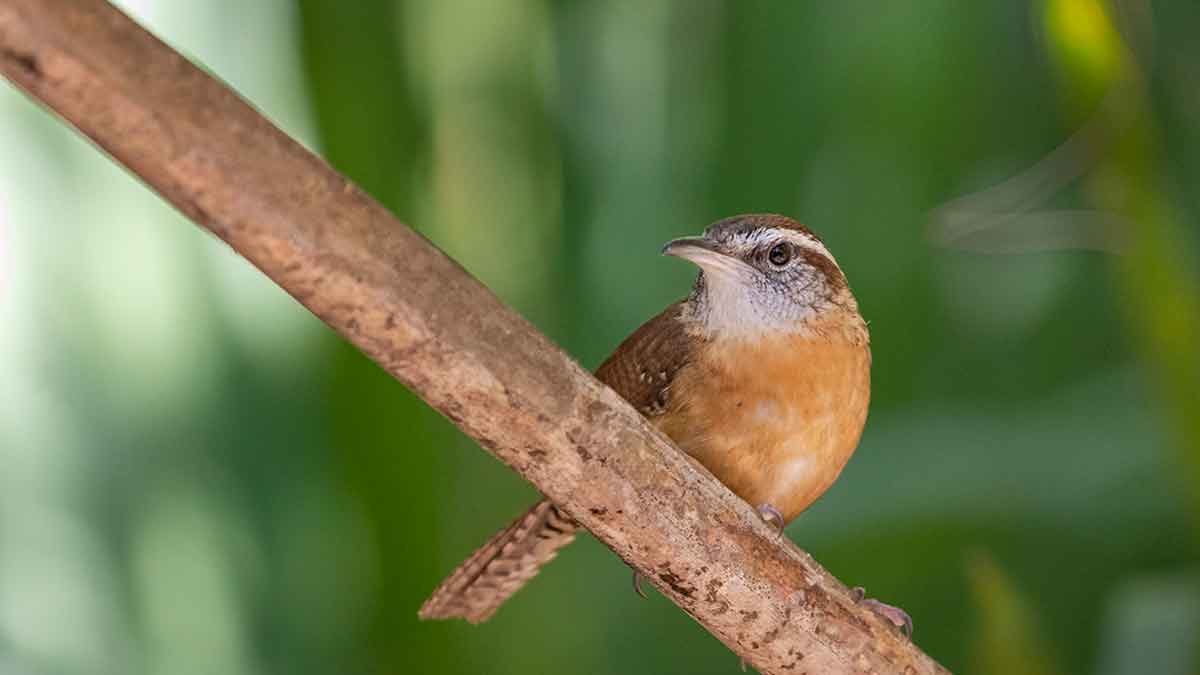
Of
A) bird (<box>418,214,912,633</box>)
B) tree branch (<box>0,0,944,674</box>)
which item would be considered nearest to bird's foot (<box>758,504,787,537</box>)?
bird (<box>418,214,912,633</box>)

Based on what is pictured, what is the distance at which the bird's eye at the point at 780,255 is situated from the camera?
239 centimetres

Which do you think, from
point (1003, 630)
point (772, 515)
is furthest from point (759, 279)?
point (1003, 630)

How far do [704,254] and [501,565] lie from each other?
61cm

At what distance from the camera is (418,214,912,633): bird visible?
226cm

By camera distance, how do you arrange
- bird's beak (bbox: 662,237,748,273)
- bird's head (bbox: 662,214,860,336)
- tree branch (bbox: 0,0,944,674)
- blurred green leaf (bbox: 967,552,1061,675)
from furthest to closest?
blurred green leaf (bbox: 967,552,1061,675)
bird's head (bbox: 662,214,860,336)
bird's beak (bbox: 662,237,748,273)
tree branch (bbox: 0,0,944,674)

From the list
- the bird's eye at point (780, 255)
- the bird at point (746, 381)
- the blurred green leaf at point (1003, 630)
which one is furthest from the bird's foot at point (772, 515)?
the blurred green leaf at point (1003, 630)

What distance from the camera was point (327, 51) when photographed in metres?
2.71

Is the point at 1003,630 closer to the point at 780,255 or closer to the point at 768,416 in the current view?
the point at 768,416

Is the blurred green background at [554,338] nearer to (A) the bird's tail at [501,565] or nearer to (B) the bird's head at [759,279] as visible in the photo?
(A) the bird's tail at [501,565]

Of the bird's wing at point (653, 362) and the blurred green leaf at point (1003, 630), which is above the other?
the bird's wing at point (653, 362)

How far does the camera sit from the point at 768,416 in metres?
2.25

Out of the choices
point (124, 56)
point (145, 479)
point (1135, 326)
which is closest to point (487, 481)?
point (145, 479)

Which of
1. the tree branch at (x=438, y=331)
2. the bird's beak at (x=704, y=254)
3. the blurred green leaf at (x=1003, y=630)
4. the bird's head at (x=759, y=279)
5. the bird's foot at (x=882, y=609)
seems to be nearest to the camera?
the tree branch at (x=438, y=331)

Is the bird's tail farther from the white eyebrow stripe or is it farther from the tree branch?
the white eyebrow stripe
